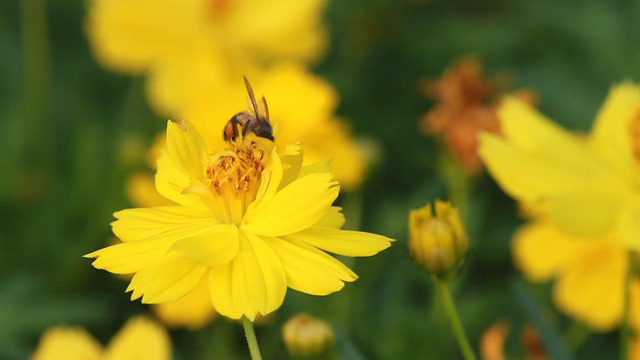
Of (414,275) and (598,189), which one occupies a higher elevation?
(598,189)

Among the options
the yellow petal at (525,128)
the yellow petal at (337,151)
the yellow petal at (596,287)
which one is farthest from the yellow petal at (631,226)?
the yellow petal at (337,151)

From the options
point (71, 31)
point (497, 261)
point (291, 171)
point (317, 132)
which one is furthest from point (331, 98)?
point (71, 31)

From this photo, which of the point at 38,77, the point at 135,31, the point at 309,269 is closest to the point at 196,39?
the point at 135,31

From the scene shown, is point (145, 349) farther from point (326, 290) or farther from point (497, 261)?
point (497, 261)

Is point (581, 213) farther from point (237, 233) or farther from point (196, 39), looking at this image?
point (196, 39)

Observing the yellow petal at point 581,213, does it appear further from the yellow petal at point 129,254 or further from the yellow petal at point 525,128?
the yellow petal at point 129,254
